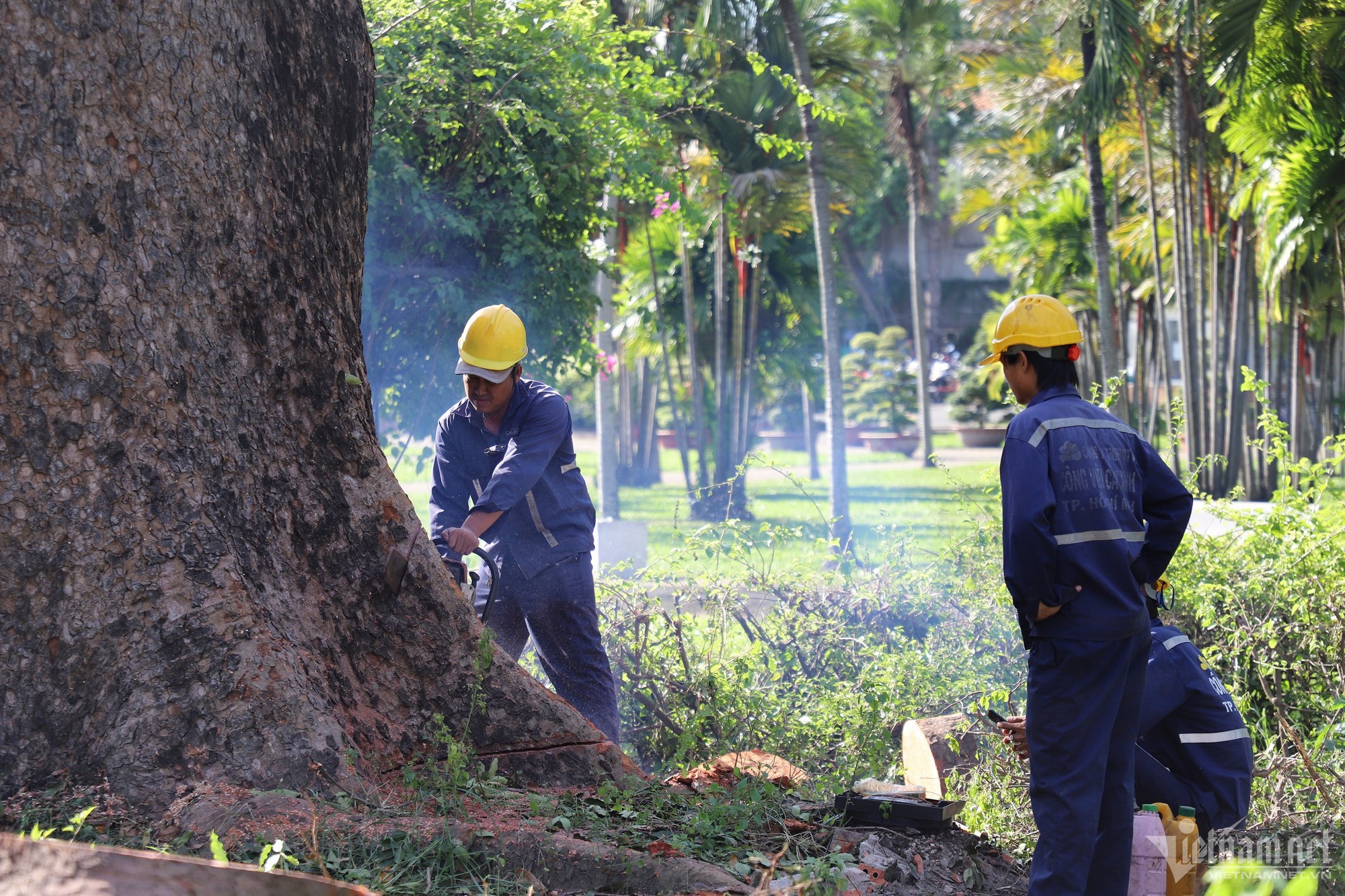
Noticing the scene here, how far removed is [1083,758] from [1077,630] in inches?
14.7

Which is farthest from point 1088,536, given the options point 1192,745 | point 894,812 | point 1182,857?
point 894,812

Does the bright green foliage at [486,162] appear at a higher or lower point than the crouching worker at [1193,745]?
higher

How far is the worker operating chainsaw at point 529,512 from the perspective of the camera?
475 cm

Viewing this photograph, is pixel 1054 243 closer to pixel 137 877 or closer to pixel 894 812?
pixel 894 812

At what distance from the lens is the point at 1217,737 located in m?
3.51

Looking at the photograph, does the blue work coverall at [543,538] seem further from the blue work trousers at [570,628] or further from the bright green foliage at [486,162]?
the bright green foliage at [486,162]

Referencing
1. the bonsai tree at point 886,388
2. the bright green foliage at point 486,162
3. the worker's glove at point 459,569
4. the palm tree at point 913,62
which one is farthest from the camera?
the bonsai tree at point 886,388

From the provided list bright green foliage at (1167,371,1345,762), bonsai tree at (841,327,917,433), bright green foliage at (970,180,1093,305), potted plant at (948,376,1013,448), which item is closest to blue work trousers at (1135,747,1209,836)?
bright green foliage at (1167,371,1345,762)

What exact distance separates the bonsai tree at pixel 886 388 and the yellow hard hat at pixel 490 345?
2960cm

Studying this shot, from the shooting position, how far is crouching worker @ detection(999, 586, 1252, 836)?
11.4 ft

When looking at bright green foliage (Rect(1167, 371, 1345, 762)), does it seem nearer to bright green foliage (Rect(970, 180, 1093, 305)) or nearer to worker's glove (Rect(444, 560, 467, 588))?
worker's glove (Rect(444, 560, 467, 588))

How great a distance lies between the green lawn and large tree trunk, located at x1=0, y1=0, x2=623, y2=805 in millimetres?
3316

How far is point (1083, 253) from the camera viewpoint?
19922mm

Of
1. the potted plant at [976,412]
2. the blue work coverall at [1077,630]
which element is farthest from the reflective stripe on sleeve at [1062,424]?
the potted plant at [976,412]
